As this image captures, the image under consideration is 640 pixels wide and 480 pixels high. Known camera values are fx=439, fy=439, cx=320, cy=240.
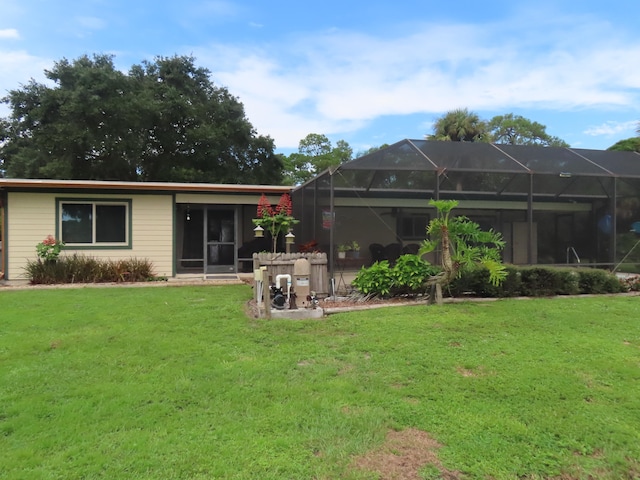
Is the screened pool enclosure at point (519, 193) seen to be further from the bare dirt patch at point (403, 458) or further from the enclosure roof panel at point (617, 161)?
the bare dirt patch at point (403, 458)

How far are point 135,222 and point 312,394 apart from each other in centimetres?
946

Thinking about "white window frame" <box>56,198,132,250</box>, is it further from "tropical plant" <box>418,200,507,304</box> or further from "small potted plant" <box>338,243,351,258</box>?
"tropical plant" <box>418,200,507,304</box>

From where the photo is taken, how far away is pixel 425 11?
10.0m

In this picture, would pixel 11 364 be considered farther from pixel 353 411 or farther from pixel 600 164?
pixel 600 164

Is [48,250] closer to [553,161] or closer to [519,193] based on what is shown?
[519,193]

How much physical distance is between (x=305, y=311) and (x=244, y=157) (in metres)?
19.7

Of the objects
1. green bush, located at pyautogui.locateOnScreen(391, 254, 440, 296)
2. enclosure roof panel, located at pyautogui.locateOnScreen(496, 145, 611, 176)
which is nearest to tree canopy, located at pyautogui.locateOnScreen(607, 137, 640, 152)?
enclosure roof panel, located at pyautogui.locateOnScreen(496, 145, 611, 176)

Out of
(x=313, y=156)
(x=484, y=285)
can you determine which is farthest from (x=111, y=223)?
(x=313, y=156)

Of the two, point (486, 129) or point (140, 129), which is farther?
point (486, 129)

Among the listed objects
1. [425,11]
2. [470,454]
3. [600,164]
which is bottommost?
[470,454]

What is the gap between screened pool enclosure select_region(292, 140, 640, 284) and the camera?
7934mm

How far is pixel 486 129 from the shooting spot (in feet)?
74.5

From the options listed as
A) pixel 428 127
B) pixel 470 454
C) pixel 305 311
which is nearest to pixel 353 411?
pixel 470 454

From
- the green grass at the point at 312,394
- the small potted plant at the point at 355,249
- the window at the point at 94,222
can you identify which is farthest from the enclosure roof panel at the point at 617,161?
the window at the point at 94,222
